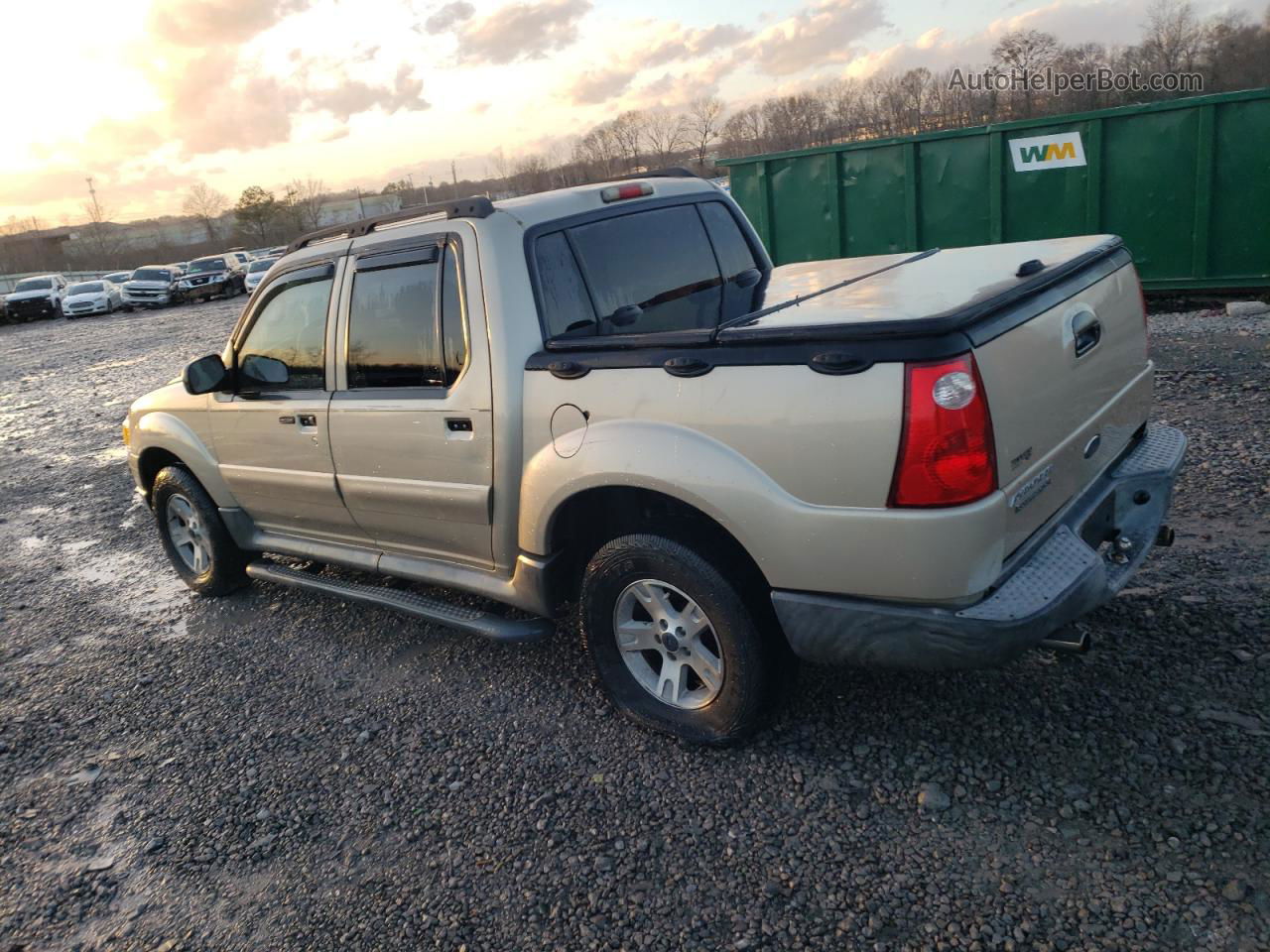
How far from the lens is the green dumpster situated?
32.2 feet

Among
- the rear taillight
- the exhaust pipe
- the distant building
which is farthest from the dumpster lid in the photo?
the distant building

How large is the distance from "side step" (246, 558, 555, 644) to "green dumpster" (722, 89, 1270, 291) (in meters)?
8.90

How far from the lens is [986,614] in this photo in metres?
2.70

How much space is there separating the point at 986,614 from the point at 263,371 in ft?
11.3

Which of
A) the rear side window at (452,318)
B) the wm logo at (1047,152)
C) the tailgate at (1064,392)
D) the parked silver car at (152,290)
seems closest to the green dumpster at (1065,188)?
the wm logo at (1047,152)

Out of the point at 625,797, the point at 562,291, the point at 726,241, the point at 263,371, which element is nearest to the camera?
the point at 625,797

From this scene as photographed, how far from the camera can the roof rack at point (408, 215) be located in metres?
3.62

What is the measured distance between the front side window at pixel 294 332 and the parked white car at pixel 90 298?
33.9 m

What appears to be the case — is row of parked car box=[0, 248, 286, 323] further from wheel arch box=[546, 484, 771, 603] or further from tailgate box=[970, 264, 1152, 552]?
tailgate box=[970, 264, 1152, 552]

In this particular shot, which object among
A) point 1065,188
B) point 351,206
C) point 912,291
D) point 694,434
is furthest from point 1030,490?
point 351,206

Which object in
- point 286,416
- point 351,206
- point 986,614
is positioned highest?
point 351,206

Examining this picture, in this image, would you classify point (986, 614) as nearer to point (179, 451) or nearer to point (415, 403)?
point (415, 403)

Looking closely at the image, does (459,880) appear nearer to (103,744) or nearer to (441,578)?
(441,578)

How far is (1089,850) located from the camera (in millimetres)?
2699
